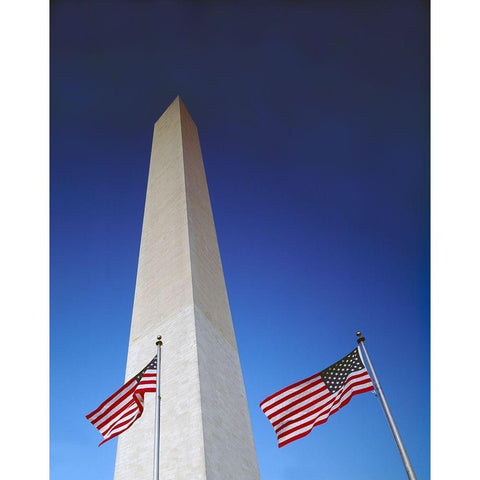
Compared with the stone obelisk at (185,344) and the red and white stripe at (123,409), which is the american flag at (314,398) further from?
the stone obelisk at (185,344)

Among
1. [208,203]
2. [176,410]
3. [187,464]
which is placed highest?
[208,203]

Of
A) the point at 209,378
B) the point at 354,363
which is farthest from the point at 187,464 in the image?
the point at 354,363

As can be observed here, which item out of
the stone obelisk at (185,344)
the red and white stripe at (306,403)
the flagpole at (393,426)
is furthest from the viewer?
the stone obelisk at (185,344)

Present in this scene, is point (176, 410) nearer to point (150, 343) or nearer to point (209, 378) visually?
point (209, 378)

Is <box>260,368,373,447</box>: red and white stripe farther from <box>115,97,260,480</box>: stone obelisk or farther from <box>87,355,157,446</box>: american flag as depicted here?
<box>115,97,260,480</box>: stone obelisk

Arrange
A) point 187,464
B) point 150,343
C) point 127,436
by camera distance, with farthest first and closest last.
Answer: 1. point 150,343
2. point 127,436
3. point 187,464

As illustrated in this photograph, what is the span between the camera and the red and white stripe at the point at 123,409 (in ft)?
29.2

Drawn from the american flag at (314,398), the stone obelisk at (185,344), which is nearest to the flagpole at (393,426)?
the american flag at (314,398)

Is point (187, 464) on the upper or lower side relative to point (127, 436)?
lower

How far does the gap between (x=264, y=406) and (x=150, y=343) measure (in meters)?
7.71

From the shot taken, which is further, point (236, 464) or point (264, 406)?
point (236, 464)

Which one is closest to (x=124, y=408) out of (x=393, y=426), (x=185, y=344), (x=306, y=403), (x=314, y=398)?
(x=306, y=403)

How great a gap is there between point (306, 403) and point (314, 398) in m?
0.15

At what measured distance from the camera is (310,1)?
440 inches
